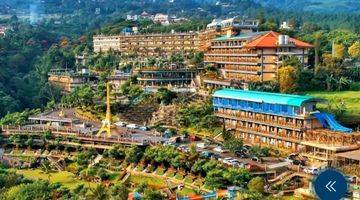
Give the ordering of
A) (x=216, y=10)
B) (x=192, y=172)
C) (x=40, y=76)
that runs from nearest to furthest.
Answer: (x=192, y=172), (x=40, y=76), (x=216, y=10)

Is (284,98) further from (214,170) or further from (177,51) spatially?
(177,51)

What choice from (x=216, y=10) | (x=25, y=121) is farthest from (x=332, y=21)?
(x=25, y=121)

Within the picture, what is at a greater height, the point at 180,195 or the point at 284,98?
the point at 284,98

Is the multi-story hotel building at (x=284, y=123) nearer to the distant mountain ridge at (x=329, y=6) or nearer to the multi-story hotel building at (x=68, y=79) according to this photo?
the multi-story hotel building at (x=68, y=79)

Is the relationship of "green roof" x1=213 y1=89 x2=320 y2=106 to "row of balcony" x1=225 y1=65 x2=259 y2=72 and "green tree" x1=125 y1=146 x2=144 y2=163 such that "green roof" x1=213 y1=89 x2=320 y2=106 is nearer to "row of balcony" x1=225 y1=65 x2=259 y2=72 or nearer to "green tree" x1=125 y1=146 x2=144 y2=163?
"row of balcony" x1=225 y1=65 x2=259 y2=72

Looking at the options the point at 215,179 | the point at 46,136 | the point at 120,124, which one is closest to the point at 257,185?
the point at 215,179

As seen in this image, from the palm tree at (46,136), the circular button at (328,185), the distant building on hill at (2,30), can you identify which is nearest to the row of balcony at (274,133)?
the palm tree at (46,136)

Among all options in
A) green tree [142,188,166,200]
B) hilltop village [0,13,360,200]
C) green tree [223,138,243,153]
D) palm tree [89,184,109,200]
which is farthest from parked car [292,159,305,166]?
palm tree [89,184,109,200]
